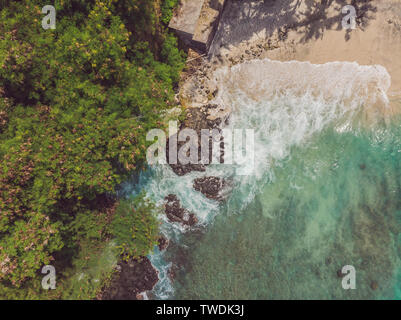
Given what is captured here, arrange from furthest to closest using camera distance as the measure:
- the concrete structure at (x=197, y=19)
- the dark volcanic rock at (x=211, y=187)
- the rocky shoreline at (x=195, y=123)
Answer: the dark volcanic rock at (x=211, y=187) → the rocky shoreline at (x=195, y=123) → the concrete structure at (x=197, y=19)

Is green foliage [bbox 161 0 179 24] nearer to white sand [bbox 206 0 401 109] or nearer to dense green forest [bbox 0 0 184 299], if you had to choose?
dense green forest [bbox 0 0 184 299]

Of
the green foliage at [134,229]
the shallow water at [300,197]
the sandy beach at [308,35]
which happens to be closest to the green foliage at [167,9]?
the sandy beach at [308,35]

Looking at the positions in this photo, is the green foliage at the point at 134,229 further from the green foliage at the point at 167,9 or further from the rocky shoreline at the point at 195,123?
the green foliage at the point at 167,9

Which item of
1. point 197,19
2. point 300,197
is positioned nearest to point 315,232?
point 300,197

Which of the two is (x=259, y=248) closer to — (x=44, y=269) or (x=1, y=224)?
(x=44, y=269)

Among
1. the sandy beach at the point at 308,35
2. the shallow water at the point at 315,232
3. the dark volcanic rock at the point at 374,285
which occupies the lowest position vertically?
the dark volcanic rock at the point at 374,285
